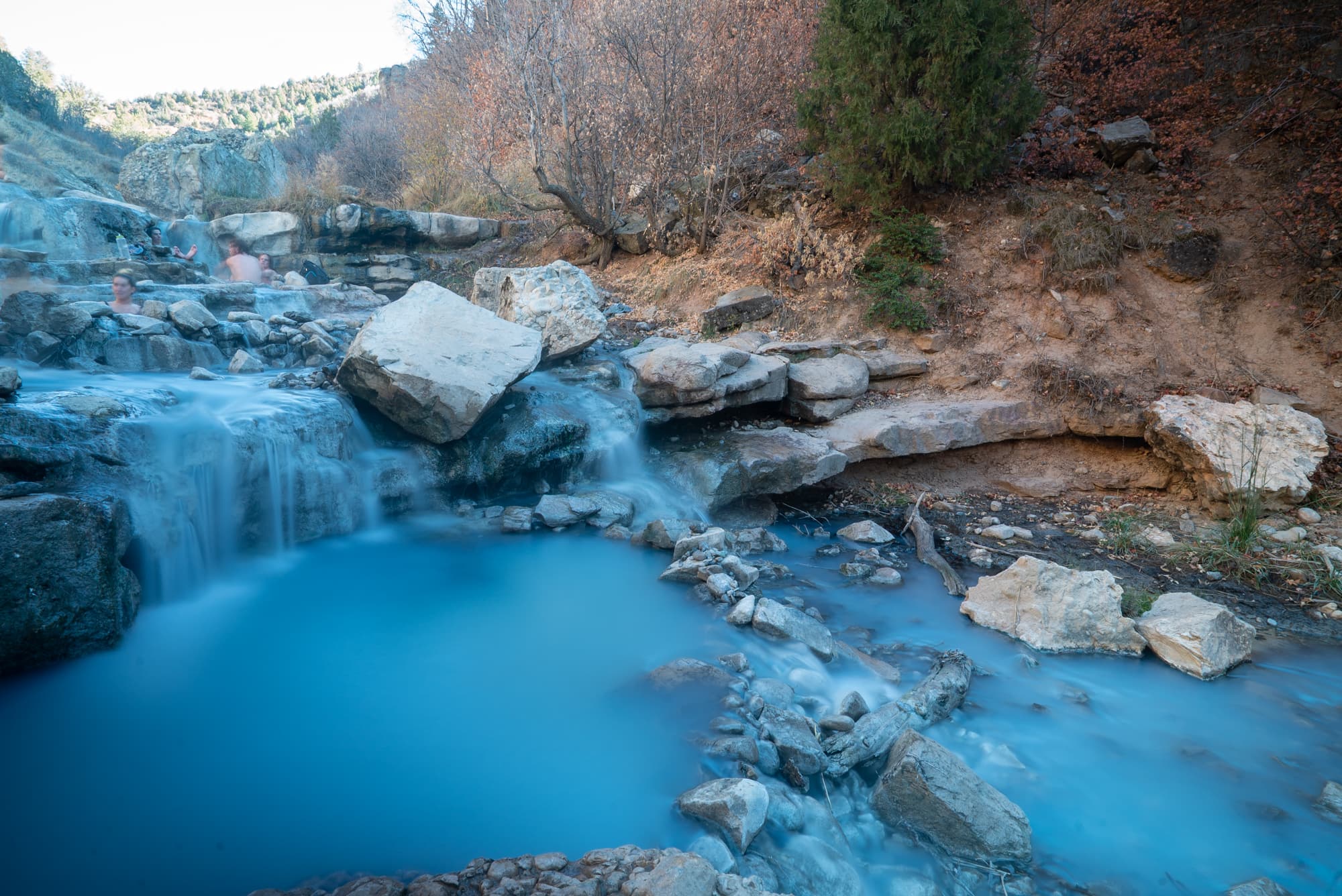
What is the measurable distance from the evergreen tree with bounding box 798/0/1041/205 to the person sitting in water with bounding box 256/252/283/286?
924 cm

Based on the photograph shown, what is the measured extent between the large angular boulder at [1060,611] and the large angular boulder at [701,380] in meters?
2.95

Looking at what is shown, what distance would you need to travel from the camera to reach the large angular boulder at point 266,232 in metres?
12.6

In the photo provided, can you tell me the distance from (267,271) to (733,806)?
39.9 feet

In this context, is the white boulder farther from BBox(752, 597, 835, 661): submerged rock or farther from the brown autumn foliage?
BBox(752, 597, 835, 661): submerged rock

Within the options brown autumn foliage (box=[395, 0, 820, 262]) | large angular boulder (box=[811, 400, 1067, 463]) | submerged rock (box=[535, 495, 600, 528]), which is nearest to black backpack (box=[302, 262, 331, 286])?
brown autumn foliage (box=[395, 0, 820, 262])

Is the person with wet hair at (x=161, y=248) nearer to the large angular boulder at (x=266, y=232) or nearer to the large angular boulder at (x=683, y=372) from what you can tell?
the large angular boulder at (x=266, y=232)

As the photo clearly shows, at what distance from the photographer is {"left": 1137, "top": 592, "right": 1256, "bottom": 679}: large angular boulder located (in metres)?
4.09

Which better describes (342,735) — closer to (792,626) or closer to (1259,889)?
(792,626)

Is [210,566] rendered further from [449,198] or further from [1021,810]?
[449,198]

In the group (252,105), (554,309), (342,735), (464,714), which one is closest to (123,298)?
(554,309)

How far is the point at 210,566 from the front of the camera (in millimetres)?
4855

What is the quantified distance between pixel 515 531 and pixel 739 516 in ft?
6.77

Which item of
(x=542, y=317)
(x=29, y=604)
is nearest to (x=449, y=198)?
(x=542, y=317)

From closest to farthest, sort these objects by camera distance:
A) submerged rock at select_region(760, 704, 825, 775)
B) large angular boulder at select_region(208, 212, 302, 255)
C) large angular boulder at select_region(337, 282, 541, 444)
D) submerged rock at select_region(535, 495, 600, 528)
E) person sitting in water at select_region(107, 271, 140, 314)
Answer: submerged rock at select_region(760, 704, 825, 775), large angular boulder at select_region(337, 282, 541, 444), submerged rock at select_region(535, 495, 600, 528), person sitting in water at select_region(107, 271, 140, 314), large angular boulder at select_region(208, 212, 302, 255)
